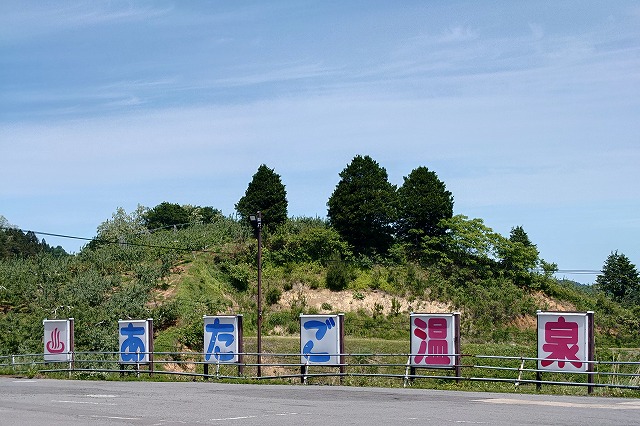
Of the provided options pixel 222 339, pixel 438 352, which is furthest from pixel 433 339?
pixel 222 339

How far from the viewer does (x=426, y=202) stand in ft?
246

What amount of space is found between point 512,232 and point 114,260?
187 feet

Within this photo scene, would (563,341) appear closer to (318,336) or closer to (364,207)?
(318,336)

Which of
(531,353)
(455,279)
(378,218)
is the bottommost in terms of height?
(531,353)

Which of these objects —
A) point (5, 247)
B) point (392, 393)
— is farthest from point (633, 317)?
point (5, 247)

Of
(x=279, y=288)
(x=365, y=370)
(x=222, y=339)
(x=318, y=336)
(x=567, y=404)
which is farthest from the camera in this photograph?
(x=279, y=288)

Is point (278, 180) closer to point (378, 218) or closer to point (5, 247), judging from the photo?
point (378, 218)

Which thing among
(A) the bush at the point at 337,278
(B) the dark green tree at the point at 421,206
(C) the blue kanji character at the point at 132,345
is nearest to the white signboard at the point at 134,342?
(C) the blue kanji character at the point at 132,345

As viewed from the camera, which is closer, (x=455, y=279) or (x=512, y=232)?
(x=455, y=279)

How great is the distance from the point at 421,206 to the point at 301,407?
55.0 m

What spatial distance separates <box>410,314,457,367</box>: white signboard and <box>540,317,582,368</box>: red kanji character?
3.29 metres

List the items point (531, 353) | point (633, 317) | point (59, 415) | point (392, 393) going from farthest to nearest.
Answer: point (633, 317) < point (531, 353) < point (392, 393) < point (59, 415)

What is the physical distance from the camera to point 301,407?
21375 mm

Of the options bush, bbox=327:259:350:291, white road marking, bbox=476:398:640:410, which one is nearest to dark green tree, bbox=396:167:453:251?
bush, bbox=327:259:350:291
